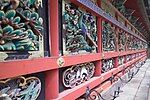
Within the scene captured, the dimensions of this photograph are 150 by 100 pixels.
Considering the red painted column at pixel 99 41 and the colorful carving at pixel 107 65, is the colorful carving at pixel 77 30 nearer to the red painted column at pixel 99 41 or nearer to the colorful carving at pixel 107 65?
the red painted column at pixel 99 41

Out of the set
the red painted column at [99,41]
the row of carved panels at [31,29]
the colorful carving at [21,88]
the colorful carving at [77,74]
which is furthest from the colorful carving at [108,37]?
the colorful carving at [21,88]

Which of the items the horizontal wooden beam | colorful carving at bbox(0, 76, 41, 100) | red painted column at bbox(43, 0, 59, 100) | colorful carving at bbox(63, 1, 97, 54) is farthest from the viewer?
colorful carving at bbox(63, 1, 97, 54)

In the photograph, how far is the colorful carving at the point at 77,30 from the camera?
368cm

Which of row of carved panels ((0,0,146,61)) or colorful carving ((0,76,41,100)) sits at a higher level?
row of carved panels ((0,0,146,61))

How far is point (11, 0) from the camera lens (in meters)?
2.29

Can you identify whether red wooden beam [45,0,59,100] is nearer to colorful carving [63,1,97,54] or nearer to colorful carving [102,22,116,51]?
colorful carving [63,1,97,54]

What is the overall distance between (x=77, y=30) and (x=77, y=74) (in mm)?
638

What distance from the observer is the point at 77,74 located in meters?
4.23

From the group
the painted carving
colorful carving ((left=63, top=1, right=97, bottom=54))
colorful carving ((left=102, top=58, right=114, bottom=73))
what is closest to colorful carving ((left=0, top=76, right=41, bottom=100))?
the painted carving

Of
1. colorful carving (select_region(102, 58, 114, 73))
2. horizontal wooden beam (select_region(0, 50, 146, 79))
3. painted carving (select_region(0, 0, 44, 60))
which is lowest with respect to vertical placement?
colorful carving (select_region(102, 58, 114, 73))

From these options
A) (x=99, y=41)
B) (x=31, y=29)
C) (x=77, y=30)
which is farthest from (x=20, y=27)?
(x=99, y=41)

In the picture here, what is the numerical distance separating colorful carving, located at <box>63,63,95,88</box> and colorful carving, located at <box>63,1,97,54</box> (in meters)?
0.26

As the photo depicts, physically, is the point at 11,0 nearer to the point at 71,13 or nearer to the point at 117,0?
the point at 71,13

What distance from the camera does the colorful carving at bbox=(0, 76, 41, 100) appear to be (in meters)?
2.36
